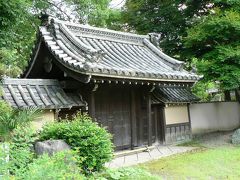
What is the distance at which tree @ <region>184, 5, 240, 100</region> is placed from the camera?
1414 centimetres

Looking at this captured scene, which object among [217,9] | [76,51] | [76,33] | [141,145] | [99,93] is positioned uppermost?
[217,9]

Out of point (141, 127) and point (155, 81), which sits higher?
point (155, 81)

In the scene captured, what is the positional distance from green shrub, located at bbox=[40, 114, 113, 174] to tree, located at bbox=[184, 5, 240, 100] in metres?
7.98

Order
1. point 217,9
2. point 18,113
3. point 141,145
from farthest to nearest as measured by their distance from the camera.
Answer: point 217,9 → point 141,145 → point 18,113

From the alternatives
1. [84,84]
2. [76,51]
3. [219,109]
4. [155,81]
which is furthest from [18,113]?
[219,109]

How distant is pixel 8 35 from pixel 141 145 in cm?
639

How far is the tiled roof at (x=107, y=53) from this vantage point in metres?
10.6

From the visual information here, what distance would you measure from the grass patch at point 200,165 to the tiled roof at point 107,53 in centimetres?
289

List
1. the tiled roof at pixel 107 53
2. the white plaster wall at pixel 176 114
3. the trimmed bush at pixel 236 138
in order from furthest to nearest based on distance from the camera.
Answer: the white plaster wall at pixel 176 114
the trimmed bush at pixel 236 138
the tiled roof at pixel 107 53

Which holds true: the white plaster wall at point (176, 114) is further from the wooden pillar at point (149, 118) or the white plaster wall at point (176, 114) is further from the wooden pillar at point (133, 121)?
the wooden pillar at point (133, 121)

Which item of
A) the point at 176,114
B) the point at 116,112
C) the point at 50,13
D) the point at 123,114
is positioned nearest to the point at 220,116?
the point at 176,114

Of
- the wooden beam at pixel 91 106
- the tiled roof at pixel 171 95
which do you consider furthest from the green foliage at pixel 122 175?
the tiled roof at pixel 171 95

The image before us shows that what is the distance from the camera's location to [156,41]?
1645cm

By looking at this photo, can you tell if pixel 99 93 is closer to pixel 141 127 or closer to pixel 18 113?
pixel 141 127
